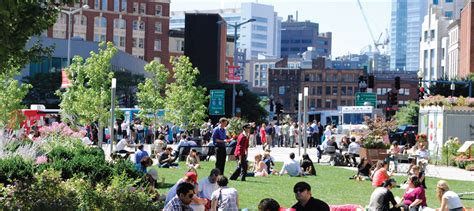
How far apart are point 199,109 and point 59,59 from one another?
31.4 metres

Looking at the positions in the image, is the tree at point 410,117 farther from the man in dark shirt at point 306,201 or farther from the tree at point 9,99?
the man in dark shirt at point 306,201

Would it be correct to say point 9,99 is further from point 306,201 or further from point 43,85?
point 306,201

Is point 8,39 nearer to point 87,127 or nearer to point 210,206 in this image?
point 210,206

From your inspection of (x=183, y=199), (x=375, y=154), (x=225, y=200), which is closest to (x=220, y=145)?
(x=375, y=154)

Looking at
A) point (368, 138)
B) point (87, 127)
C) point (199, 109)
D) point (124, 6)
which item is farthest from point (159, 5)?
point (368, 138)

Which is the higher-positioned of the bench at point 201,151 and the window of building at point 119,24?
the window of building at point 119,24

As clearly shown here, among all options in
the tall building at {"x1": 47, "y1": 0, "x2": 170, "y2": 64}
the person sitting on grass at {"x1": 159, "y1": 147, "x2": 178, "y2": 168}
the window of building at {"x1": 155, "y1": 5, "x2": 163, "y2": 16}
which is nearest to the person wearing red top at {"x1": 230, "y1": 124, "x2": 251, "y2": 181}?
the person sitting on grass at {"x1": 159, "y1": 147, "x2": 178, "y2": 168}

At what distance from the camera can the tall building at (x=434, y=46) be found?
161m

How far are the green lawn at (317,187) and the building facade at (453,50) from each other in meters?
104

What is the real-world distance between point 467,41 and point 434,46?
47490mm

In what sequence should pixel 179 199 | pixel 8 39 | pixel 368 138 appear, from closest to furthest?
pixel 179 199 → pixel 8 39 → pixel 368 138

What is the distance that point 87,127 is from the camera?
54406 millimetres

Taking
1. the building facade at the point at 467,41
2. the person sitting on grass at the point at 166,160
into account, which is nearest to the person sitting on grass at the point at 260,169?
the person sitting on grass at the point at 166,160

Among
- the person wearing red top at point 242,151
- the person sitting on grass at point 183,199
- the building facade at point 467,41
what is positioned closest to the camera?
the person sitting on grass at point 183,199
